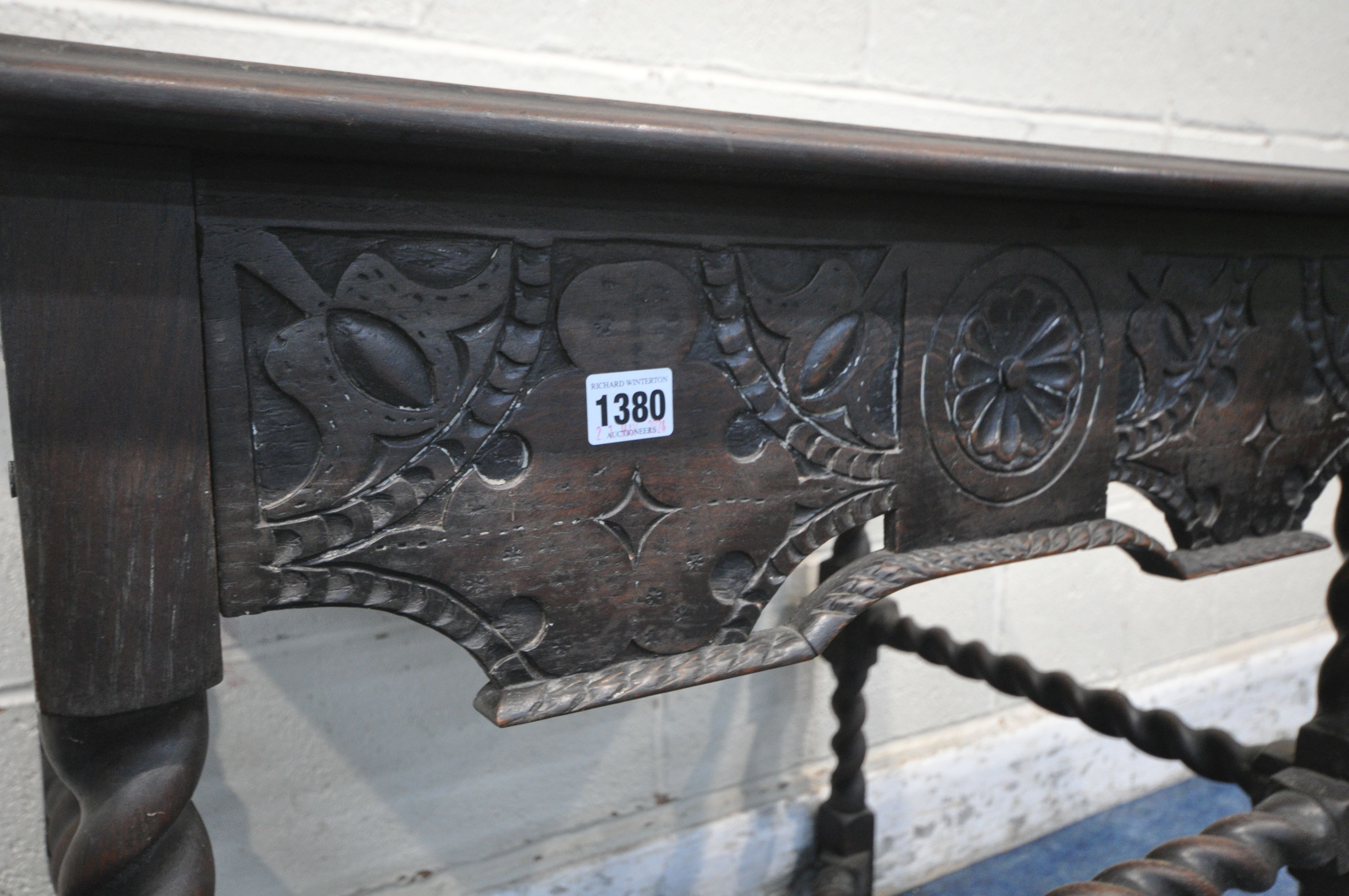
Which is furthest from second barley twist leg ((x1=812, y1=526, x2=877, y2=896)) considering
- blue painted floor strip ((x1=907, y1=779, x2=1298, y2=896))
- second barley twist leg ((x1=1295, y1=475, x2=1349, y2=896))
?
second barley twist leg ((x1=1295, y1=475, x2=1349, y2=896))

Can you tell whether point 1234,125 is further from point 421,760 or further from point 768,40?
point 421,760

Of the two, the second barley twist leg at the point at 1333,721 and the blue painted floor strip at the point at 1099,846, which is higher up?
the second barley twist leg at the point at 1333,721

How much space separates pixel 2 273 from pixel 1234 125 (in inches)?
61.1

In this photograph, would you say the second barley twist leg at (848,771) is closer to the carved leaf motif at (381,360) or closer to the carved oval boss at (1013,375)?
the carved oval boss at (1013,375)

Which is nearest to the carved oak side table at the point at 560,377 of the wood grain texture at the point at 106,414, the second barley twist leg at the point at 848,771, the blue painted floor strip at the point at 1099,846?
the wood grain texture at the point at 106,414

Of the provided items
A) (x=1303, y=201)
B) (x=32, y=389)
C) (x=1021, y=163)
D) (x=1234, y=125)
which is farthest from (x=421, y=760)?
(x=1234, y=125)

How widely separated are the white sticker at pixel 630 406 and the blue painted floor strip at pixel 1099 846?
1.03 metres

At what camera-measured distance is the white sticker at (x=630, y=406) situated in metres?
0.45

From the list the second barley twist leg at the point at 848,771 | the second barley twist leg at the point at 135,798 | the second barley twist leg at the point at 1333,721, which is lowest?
the second barley twist leg at the point at 848,771

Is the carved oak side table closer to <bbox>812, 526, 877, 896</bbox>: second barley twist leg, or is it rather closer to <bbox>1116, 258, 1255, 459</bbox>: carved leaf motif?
<bbox>1116, 258, 1255, 459</bbox>: carved leaf motif

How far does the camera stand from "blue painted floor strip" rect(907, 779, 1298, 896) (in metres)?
1.22

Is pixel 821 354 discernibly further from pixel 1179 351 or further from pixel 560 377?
pixel 1179 351

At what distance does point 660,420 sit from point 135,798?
28 cm

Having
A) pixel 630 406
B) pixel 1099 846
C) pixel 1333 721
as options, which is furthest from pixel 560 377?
pixel 1099 846
